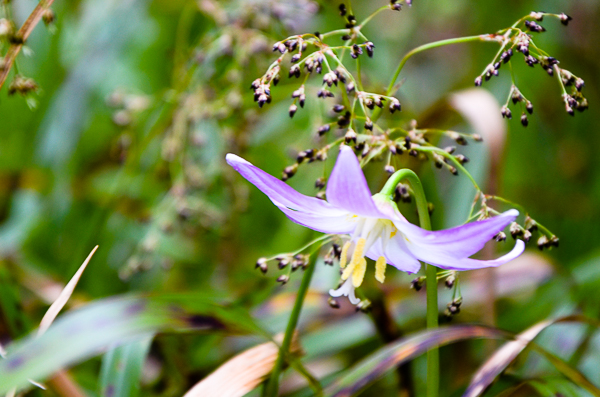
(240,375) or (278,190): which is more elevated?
(278,190)

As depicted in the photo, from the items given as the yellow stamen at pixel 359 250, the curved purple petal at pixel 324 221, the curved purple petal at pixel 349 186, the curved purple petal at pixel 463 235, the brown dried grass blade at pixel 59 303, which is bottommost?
the brown dried grass blade at pixel 59 303

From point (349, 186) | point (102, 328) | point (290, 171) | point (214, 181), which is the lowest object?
point (214, 181)

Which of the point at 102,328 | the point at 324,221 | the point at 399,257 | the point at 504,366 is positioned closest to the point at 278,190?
the point at 324,221

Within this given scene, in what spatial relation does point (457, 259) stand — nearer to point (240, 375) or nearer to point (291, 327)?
point (291, 327)

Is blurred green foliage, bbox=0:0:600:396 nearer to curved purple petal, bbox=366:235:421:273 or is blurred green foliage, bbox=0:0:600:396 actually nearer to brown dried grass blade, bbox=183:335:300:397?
brown dried grass blade, bbox=183:335:300:397

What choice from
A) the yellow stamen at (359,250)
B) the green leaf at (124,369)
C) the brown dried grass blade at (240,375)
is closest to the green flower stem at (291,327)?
the brown dried grass blade at (240,375)

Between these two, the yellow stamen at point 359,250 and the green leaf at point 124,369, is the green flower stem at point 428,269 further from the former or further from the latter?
the green leaf at point 124,369

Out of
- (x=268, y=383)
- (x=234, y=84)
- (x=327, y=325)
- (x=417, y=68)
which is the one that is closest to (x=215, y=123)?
(x=234, y=84)

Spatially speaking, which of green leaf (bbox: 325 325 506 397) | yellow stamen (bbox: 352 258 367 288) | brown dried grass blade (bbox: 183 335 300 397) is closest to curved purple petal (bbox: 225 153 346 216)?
yellow stamen (bbox: 352 258 367 288)
